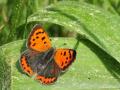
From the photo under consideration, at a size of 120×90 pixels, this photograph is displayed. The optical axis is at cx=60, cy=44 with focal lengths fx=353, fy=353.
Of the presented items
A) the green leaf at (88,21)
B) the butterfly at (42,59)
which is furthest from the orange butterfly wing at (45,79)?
the green leaf at (88,21)

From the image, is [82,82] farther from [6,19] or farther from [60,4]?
[6,19]

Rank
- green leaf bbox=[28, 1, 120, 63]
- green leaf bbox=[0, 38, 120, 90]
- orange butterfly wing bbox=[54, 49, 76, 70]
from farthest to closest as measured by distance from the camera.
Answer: green leaf bbox=[28, 1, 120, 63], green leaf bbox=[0, 38, 120, 90], orange butterfly wing bbox=[54, 49, 76, 70]

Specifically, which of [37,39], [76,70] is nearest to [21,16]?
[37,39]

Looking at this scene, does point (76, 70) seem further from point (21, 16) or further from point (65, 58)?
point (21, 16)

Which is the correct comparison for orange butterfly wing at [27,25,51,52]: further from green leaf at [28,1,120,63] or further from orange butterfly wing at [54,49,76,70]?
green leaf at [28,1,120,63]

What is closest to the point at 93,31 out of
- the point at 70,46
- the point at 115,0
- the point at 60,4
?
the point at 70,46

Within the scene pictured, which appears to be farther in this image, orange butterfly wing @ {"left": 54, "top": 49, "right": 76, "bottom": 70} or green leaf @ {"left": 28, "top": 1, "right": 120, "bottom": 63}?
green leaf @ {"left": 28, "top": 1, "right": 120, "bottom": 63}

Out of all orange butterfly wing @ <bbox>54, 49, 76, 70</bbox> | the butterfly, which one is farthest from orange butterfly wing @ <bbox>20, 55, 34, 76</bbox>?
orange butterfly wing @ <bbox>54, 49, 76, 70</bbox>
